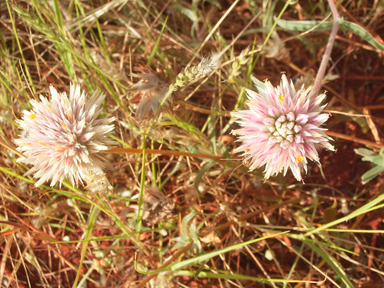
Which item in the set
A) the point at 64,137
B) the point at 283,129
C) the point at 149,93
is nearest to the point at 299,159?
the point at 283,129

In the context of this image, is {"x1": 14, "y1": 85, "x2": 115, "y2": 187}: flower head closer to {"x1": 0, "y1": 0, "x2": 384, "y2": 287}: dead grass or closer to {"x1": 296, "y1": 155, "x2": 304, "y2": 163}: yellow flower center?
{"x1": 0, "y1": 0, "x2": 384, "y2": 287}: dead grass

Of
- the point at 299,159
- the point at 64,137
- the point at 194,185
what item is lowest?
the point at 194,185

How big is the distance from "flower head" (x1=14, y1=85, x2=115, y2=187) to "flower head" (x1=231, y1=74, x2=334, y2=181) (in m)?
0.68

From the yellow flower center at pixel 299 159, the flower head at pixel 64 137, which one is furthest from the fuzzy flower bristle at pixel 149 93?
the yellow flower center at pixel 299 159

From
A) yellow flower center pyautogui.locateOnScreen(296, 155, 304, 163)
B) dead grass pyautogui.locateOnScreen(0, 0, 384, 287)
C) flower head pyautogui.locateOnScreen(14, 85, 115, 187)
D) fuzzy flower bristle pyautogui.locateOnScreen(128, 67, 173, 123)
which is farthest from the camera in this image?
dead grass pyautogui.locateOnScreen(0, 0, 384, 287)

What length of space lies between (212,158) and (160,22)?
1.32m

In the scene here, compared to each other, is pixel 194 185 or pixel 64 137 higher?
pixel 64 137

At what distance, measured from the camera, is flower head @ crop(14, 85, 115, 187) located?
1425mm

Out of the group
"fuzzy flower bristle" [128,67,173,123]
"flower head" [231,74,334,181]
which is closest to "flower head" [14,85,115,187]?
"fuzzy flower bristle" [128,67,173,123]

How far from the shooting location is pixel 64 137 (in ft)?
4.73

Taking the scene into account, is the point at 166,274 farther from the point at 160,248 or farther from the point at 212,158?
the point at 212,158

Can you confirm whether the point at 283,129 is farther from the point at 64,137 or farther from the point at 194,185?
the point at 64,137

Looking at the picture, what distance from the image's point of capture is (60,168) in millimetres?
1435

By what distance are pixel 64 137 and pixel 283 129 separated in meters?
1.01
